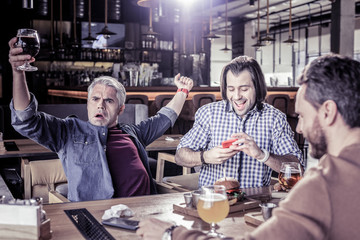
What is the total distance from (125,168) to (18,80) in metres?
0.74

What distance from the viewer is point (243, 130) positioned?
2.45 metres

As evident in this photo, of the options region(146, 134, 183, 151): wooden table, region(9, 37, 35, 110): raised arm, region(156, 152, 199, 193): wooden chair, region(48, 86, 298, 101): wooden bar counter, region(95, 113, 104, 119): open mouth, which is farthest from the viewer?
region(48, 86, 298, 101): wooden bar counter

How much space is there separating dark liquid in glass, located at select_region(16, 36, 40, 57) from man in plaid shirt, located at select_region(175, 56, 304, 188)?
97 centimetres

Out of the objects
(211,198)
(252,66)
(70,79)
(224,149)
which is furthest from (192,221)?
(70,79)

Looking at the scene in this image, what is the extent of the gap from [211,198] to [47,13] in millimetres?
9072

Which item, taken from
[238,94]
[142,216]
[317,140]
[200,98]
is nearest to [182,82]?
[238,94]

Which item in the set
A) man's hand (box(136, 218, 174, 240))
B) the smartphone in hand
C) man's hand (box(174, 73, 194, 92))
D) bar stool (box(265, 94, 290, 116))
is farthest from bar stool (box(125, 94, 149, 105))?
man's hand (box(136, 218, 174, 240))

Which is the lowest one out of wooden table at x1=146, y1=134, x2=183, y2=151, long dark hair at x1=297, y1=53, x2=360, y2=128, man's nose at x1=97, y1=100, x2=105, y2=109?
wooden table at x1=146, y1=134, x2=183, y2=151

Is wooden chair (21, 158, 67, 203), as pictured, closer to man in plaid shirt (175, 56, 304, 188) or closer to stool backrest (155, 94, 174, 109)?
man in plaid shirt (175, 56, 304, 188)

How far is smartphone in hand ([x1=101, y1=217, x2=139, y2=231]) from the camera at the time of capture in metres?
1.42

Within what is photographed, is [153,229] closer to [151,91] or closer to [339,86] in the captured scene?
[339,86]

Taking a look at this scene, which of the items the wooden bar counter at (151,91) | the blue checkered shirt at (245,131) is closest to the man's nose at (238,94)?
the blue checkered shirt at (245,131)

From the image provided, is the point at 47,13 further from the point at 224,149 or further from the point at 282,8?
the point at 224,149

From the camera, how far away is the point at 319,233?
914 mm
